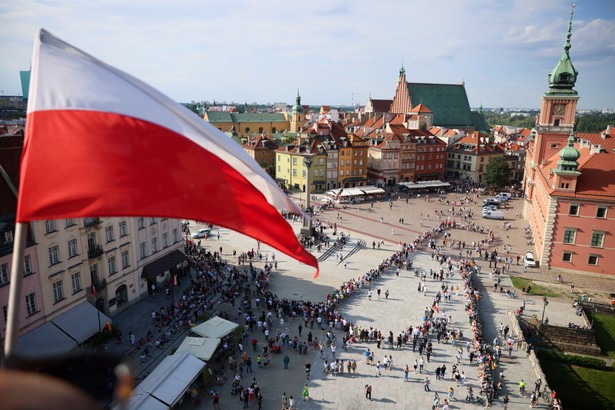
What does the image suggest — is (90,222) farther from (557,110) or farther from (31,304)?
(557,110)

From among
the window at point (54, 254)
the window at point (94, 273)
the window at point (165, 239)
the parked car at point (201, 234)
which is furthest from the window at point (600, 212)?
the window at point (54, 254)

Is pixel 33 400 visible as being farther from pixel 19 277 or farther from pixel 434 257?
pixel 434 257

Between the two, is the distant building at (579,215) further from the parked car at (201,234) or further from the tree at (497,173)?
the parked car at (201,234)

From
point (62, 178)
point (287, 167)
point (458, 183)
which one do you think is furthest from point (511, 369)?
point (458, 183)

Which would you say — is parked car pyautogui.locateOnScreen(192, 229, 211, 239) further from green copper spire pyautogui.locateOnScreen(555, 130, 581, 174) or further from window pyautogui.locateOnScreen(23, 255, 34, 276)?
green copper spire pyautogui.locateOnScreen(555, 130, 581, 174)

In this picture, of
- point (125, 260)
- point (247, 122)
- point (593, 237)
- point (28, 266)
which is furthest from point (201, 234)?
point (247, 122)
